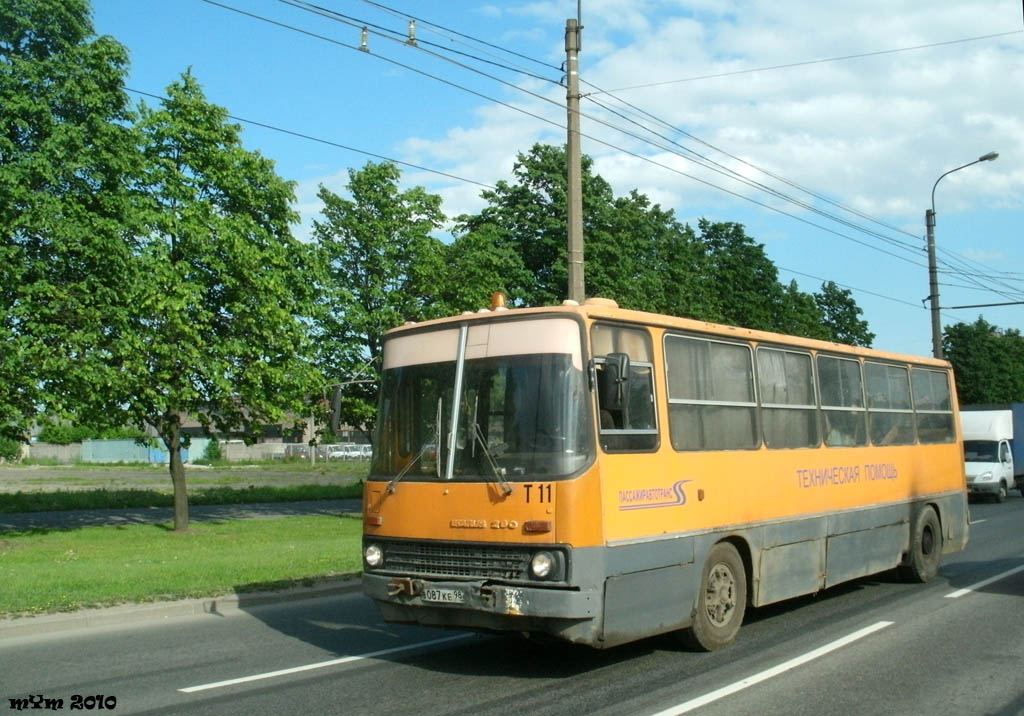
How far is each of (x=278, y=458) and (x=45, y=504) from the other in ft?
154

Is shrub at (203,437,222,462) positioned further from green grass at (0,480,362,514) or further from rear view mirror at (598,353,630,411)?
rear view mirror at (598,353,630,411)

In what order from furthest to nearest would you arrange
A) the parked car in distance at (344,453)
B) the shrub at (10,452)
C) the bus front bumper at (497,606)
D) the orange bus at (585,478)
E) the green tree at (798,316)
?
the parked car in distance at (344,453), the shrub at (10,452), the green tree at (798,316), the orange bus at (585,478), the bus front bumper at (497,606)

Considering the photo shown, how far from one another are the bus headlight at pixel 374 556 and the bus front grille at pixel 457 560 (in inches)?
3.3

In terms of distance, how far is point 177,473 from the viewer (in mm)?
23328

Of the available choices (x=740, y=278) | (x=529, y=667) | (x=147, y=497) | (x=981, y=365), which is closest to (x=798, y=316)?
(x=740, y=278)

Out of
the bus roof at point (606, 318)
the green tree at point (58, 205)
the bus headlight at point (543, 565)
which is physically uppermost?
the green tree at point (58, 205)

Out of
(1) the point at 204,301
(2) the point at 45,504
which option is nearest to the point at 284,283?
(1) the point at 204,301

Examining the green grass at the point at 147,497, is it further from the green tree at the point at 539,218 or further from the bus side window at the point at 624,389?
the bus side window at the point at 624,389

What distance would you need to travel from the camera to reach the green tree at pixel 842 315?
56438mm

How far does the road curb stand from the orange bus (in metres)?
4.04

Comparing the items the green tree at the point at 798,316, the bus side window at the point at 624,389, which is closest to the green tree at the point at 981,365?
the green tree at the point at 798,316

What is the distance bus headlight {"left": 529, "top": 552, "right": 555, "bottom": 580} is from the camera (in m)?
7.68

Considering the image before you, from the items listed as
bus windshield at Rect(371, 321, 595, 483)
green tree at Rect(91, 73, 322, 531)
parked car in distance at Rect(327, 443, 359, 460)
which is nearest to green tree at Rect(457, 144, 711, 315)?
green tree at Rect(91, 73, 322, 531)

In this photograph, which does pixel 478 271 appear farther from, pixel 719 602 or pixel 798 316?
pixel 798 316
